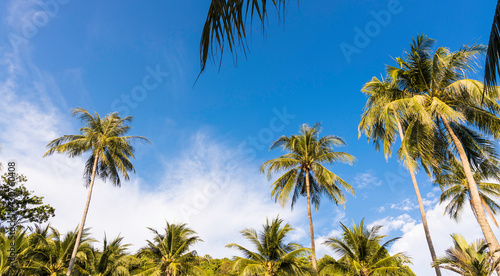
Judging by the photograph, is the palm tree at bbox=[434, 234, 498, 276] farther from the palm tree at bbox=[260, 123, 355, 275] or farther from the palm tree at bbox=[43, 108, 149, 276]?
the palm tree at bbox=[43, 108, 149, 276]

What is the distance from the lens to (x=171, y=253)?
19969mm

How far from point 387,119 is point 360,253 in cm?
1029

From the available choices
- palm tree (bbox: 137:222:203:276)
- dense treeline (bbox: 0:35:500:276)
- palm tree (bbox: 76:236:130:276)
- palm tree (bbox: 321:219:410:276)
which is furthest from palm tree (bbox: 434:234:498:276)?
palm tree (bbox: 76:236:130:276)

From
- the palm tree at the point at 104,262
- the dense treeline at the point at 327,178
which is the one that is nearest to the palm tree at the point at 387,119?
the dense treeline at the point at 327,178

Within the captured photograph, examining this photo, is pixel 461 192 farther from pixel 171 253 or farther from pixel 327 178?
pixel 171 253

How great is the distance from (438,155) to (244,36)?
14205 mm

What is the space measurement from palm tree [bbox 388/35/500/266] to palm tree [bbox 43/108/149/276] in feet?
55.7

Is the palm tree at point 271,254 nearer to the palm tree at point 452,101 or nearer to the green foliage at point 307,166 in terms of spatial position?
the green foliage at point 307,166

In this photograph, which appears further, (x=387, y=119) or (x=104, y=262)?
(x=104, y=262)

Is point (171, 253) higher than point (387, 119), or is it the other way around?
point (387, 119)

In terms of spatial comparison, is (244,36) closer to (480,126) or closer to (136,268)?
(480,126)

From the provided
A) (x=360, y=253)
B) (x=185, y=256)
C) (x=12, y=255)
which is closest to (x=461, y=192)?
(x=360, y=253)

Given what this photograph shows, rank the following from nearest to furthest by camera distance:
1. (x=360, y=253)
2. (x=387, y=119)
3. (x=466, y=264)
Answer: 1. (x=466, y=264)
2. (x=387, y=119)
3. (x=360, y=253)

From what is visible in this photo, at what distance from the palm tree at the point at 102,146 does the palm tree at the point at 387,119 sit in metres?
14.9
